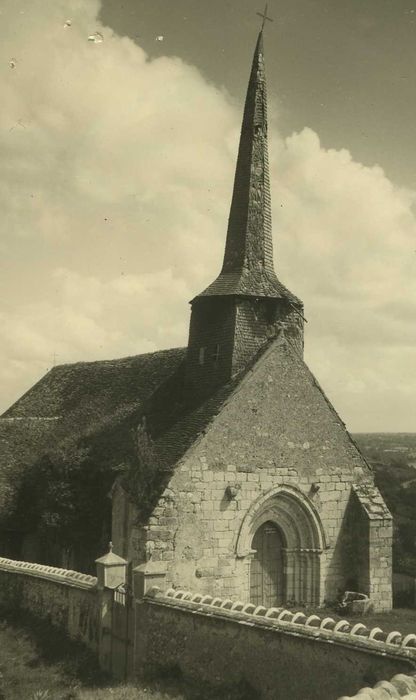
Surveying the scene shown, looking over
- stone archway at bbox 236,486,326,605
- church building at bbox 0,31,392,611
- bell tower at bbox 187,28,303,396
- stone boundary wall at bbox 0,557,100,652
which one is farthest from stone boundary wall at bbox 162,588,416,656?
bell tower at bbox 187,28,303,396

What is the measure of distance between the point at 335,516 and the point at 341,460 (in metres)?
1.46

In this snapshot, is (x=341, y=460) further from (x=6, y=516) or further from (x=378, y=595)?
(x=6, y=516)

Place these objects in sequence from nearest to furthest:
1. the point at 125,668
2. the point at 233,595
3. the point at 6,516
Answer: the point at 125,668
the point at 233,595
the point at 6,516

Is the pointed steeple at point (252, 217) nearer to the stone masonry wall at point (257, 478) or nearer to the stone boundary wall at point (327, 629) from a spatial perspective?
the stone masonry wall at point (257, 478)

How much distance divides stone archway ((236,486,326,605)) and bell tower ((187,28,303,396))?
349 centimetres

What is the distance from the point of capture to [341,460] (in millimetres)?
17859

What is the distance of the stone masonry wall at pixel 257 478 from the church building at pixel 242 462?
30 mm

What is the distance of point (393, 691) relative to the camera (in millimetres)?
6859

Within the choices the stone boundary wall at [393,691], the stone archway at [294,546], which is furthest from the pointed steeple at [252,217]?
the stone boundary wall at [393,691]

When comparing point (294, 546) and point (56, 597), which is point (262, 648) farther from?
point (294, 546)

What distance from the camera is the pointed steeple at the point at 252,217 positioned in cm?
1866

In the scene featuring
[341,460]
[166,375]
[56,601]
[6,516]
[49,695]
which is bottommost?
[49,695]

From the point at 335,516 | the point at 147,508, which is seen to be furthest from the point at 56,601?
the point at 335,516

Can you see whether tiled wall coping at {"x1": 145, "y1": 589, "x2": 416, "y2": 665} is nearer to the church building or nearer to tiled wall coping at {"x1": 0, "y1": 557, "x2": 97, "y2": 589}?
tiled wall coping at {"x1": 0, "y1": 557, "x2": 97, "y2": 589}
